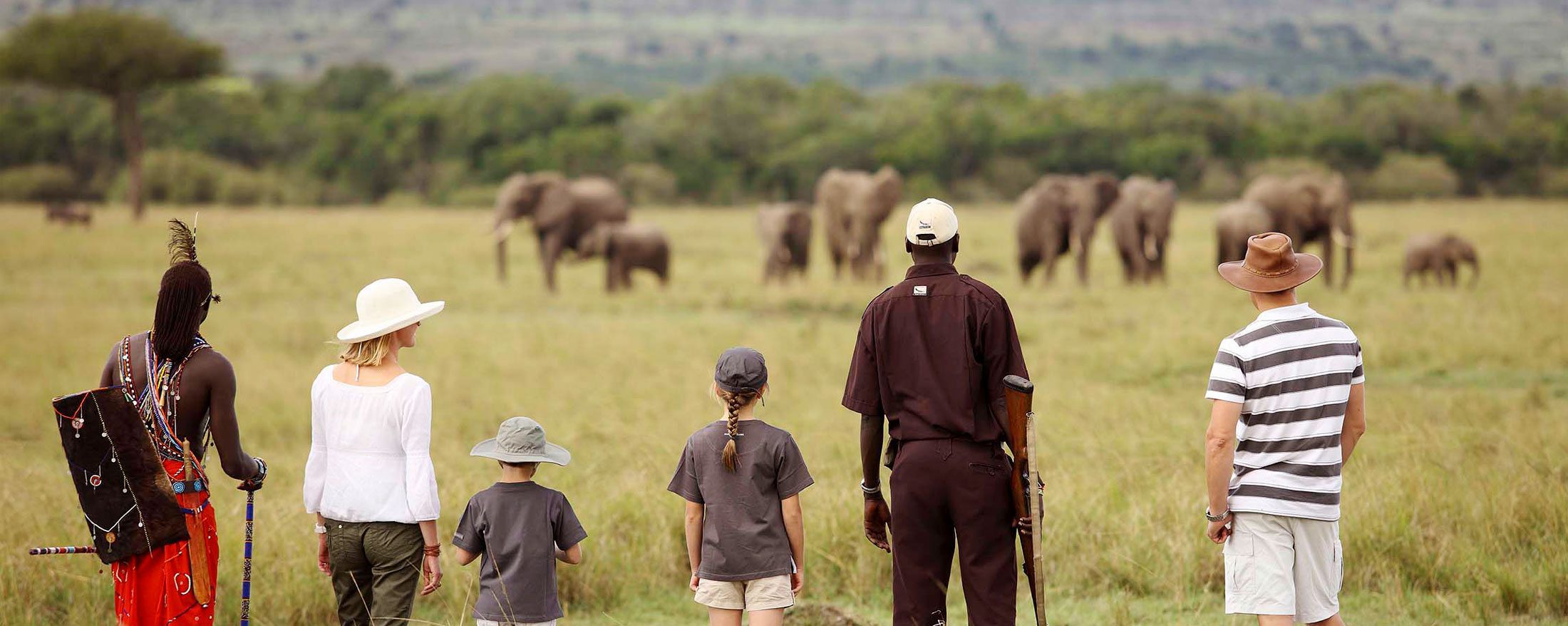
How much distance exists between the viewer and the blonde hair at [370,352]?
489cm

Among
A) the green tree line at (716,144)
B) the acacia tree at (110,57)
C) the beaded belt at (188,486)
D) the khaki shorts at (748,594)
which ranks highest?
the acacia tree at (110,57)

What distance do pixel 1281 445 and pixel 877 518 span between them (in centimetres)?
132

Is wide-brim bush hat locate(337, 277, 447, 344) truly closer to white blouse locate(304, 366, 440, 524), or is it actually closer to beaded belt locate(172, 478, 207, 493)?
white blouse locate(304, 366, 440, 524)

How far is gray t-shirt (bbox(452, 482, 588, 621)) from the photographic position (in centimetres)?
484

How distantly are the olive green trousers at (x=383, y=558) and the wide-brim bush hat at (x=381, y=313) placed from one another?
635 mm

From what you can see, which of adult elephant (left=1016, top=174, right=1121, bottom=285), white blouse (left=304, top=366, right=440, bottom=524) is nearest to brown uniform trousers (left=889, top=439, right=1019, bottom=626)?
white blouse (left=304, top=366, right=440, bottom=524)

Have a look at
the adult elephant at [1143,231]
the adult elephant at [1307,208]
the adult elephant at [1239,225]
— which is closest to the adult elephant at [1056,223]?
the adult elephant at [1143,231]

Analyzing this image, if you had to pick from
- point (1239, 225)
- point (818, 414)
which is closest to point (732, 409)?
point (818, 414)

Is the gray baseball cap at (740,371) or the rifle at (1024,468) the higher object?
the gray baseball cap at (740,371)

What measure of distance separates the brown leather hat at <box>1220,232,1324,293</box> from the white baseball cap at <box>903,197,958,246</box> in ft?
3.06

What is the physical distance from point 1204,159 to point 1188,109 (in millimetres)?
12348

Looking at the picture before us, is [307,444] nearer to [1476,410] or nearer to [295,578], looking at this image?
[295,578]

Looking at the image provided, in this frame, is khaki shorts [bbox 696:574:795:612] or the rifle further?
khaki shorts [bbox 696:574:795:612]

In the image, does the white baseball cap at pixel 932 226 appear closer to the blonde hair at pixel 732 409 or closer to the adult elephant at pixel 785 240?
the blonde hair at pixel 732 409
